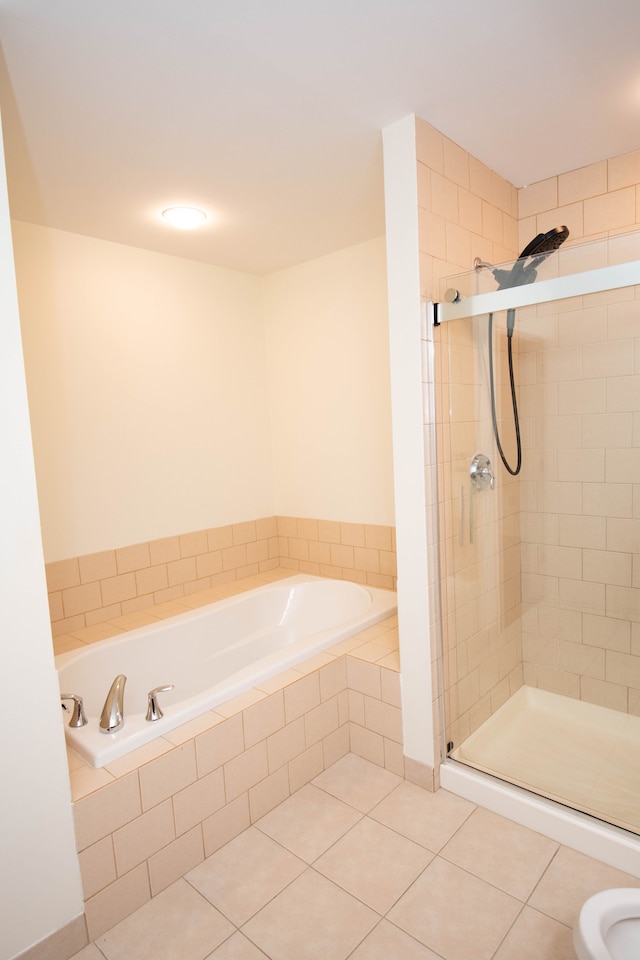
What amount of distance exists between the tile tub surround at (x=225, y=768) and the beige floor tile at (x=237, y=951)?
0.30 meters

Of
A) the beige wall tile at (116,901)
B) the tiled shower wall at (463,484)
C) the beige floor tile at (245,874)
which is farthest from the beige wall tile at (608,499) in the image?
the beige wall tile at (116,901)

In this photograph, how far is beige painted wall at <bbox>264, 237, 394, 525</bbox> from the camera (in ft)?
9.69

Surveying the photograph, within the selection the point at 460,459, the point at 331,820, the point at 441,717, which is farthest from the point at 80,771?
the point at 460,459

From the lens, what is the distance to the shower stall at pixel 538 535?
6.15 feet

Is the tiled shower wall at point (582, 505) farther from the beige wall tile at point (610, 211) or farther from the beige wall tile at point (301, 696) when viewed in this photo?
the beige wall tile at point (301, 696)

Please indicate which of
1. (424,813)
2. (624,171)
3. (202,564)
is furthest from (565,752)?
(624,171)

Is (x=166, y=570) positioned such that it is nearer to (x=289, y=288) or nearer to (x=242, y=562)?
(x=242, y=562)

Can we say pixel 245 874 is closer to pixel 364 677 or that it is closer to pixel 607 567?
pixel 364 677

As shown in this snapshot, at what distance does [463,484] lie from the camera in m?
2.06

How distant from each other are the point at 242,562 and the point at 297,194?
2.08m

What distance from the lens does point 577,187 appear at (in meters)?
2.25

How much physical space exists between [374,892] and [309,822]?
37 centimetres

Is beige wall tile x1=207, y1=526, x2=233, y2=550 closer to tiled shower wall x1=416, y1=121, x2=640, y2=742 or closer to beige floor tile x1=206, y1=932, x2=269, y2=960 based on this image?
tiled shower wall x1=416, y1=121, x2=640, y2=742

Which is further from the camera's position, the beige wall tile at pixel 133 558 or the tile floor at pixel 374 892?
the beige wall tile at pixel 133 558
